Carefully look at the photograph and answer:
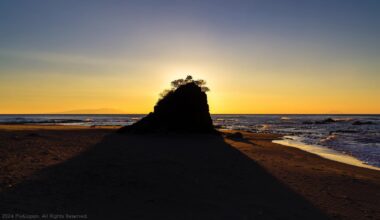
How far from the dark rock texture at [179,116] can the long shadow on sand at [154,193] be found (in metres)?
22.2

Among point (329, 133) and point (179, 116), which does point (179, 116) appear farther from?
point (329, 133)

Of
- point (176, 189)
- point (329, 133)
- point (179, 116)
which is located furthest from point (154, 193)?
point (329, 133)

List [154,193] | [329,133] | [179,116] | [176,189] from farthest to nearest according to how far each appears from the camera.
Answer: [329,133]
[179,116]
[176,189]
[154,193]

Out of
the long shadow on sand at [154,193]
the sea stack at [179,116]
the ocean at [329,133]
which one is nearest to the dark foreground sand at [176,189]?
the long shadow on sand at [154,193]

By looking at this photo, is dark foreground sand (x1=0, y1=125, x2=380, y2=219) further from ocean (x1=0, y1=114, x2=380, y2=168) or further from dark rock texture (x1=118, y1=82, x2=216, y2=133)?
dark rock texture (x1=118, y1=82, x2=216, y2=133)

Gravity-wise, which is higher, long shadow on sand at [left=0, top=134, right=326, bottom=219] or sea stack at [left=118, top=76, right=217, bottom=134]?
sea stack at [left=118, top=76, right=217, bottom=134]

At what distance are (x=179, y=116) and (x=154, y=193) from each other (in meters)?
27.8

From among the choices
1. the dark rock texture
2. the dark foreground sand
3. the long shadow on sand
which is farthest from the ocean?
the long shadow on sand

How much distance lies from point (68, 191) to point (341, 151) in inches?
982

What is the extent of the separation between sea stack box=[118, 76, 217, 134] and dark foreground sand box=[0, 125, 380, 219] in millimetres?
20691

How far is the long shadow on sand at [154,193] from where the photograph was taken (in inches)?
336

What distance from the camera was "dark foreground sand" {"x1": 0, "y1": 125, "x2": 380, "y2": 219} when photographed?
28.6 feet

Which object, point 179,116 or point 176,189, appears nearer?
point 176,189

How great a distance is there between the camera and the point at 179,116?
38.1 m
